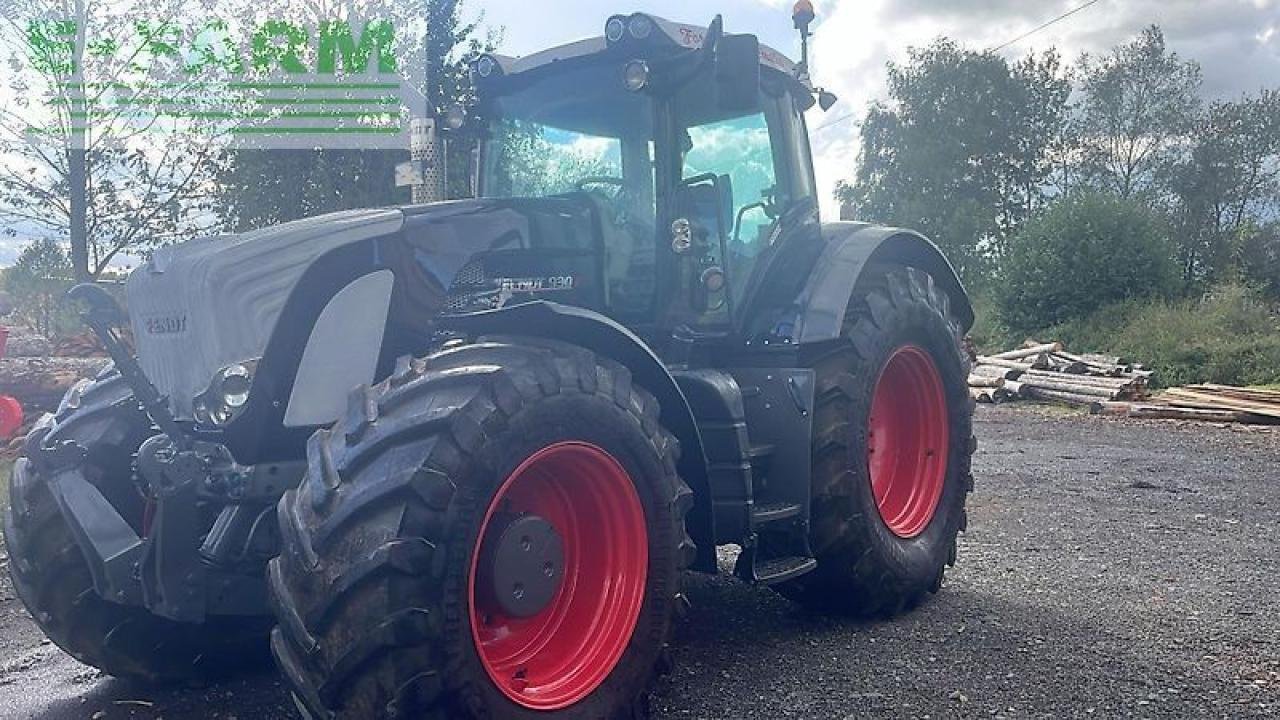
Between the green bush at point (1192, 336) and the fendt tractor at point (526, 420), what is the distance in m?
13.3

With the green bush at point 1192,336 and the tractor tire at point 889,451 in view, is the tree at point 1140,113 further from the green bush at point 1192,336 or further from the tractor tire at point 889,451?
the tractor tire at point 889,451

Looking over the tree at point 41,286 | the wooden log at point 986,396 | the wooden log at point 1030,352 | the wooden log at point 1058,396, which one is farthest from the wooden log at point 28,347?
the wooden log at point 1030,352

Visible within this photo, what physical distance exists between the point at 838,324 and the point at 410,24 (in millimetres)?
14780

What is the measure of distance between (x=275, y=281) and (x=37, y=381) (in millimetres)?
9387

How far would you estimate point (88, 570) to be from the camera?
152 inches

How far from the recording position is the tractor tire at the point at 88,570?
3.87m

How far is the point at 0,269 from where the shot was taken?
19.4 metres

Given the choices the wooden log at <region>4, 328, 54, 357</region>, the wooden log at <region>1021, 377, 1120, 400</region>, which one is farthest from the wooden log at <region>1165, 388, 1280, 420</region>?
the wooden log at <region>4, 328, 54, 357</region>

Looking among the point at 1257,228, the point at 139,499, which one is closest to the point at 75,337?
the point at 139,499

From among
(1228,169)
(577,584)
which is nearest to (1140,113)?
(1228,169)

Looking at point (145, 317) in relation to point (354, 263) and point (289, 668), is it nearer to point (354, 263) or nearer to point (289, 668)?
point (354, 263)

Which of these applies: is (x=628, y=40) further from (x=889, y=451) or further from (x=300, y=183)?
(x=300, y=183)

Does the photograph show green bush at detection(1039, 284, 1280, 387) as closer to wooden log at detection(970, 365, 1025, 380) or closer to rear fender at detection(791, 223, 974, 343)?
wooden log at detection(970, 365, 1025, 380)

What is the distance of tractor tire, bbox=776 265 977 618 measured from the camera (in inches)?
181
